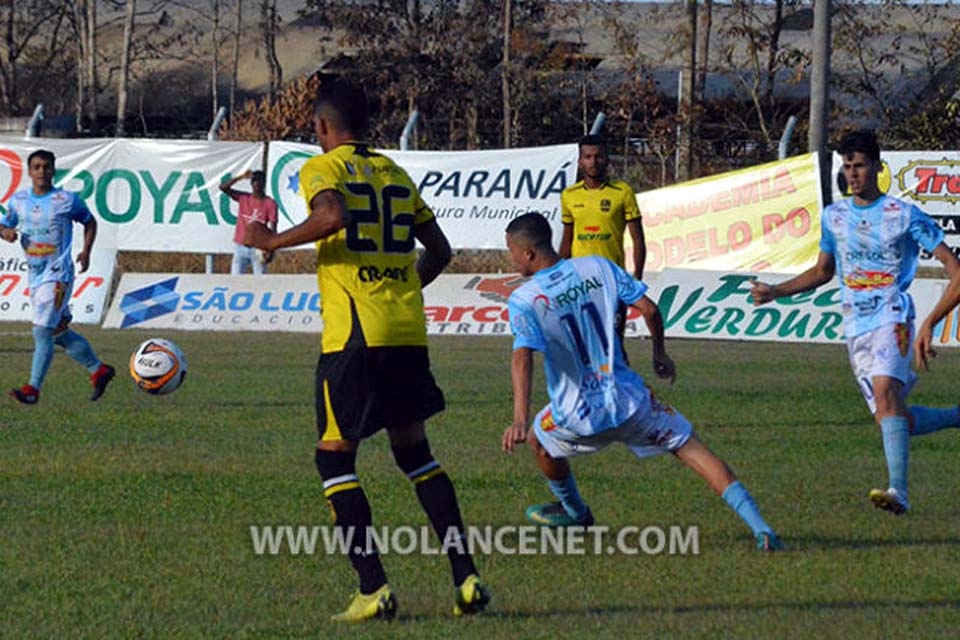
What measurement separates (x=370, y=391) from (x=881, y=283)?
359cm

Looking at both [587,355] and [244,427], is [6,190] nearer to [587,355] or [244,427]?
[244,427]

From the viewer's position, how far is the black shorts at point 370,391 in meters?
6.23

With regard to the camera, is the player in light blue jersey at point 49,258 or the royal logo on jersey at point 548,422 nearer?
the royal logo on jersey at point 548,422

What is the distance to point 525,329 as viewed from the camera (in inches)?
274

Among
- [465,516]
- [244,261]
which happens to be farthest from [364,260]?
[244,261]

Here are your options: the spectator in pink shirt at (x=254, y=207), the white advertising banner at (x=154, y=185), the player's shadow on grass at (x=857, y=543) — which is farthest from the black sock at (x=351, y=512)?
the white advertising banner at (x=154, y=185)

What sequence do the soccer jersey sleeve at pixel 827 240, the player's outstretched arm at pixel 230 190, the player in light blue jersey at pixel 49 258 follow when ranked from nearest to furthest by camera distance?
the soccer jersey sleeve at pixel 827 240
the player in light blue jersey at pixel 49 258
the player's outstretched arm at pixel 230 190

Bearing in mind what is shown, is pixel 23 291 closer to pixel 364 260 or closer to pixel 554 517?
pixel 554 517

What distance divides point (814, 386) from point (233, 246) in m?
10.2

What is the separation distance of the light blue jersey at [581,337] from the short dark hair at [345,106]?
42.5 inches

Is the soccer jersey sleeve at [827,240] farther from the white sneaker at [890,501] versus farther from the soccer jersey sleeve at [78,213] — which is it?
the soccer jersey sleeve at [78,213]

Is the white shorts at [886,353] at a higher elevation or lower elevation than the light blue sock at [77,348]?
higher

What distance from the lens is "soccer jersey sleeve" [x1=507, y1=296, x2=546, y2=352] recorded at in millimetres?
6949

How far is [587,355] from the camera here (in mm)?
7203
